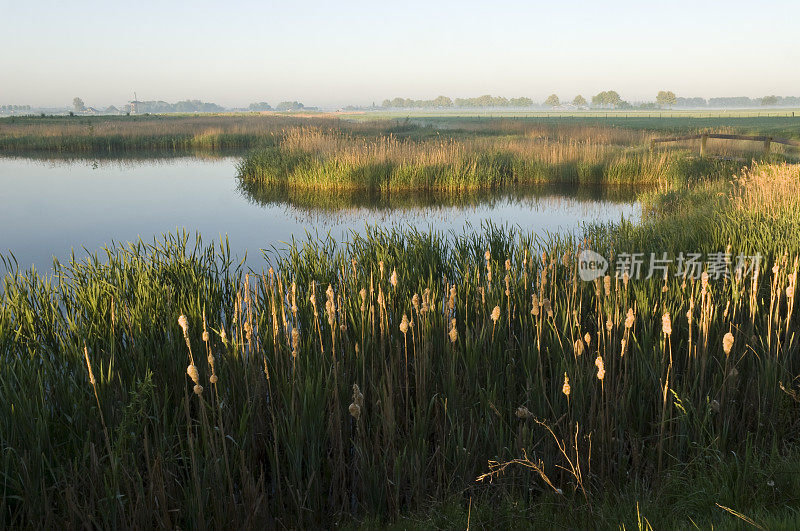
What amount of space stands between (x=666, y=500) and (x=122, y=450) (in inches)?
110

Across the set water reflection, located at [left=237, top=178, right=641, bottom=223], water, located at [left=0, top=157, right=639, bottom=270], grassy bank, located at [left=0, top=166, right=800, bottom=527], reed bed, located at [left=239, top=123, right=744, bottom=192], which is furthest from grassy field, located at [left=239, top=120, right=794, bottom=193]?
grassy bank, located at [left=0, top=166, right=800, bottom=527]

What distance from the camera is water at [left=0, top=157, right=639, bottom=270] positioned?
12234mm

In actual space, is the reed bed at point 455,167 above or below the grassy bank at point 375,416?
above

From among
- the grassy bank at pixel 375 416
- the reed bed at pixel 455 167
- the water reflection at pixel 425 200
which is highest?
the reed bed at pixel 455 167

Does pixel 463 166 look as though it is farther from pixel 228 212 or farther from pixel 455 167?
pixel 228 212

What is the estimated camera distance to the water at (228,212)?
12234 mm

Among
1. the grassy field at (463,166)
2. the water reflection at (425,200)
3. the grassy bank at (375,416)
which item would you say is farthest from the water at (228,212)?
the grassy bank at (375,416)

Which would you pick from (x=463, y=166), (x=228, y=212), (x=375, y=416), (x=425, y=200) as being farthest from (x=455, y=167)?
(x=375, y=416)

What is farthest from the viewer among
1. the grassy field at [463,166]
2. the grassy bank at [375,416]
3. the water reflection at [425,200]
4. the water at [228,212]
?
the grassy field at [463,166]

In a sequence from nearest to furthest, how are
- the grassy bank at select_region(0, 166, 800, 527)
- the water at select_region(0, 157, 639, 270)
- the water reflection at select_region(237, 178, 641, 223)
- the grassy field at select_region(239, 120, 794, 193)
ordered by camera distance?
the grassy bank at select_region(0, 166, 800, 527), the water at select_region(0, 157, 639, 270), the water reflection at select_region(237, 178, 641, 223), the grassy field at select_region(239, 120, 794, 193)

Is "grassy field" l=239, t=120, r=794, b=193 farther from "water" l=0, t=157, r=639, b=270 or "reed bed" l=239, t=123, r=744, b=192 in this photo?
"water" l=0, t=157, r=639, b=270

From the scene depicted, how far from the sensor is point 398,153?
1967 centimetres

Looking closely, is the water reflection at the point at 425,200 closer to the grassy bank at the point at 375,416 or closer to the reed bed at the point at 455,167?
the reed bed at the point at 455,167

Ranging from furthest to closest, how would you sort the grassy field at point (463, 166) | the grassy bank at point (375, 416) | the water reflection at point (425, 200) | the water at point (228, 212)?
1. the grassy field at point (463, 166)
2. the water reflection at point (425, 200)
3. the water at point (228, 212)
4. the grassy bank at point (375, 416)
